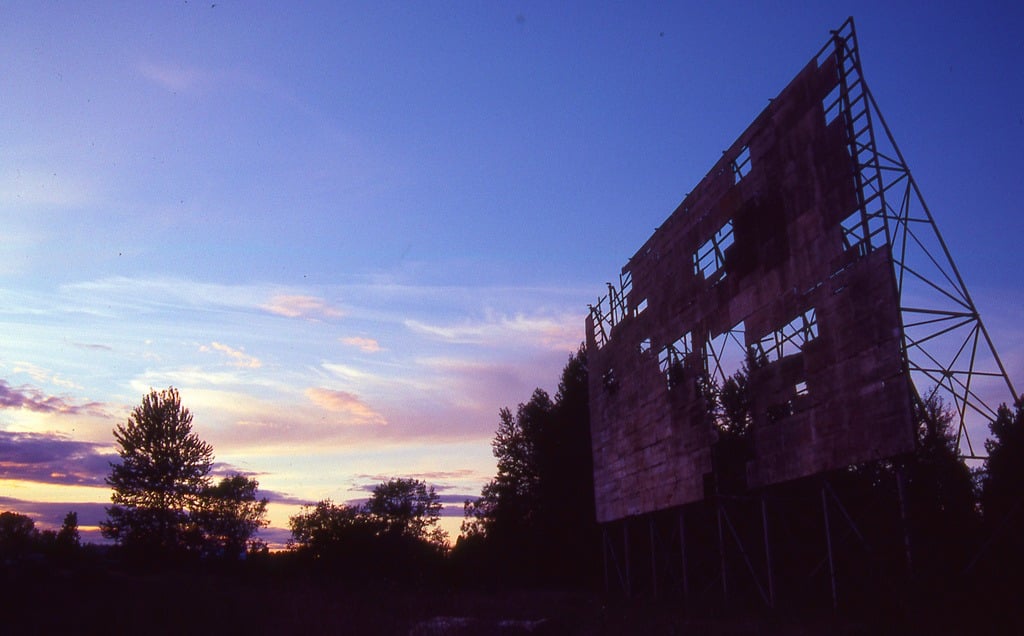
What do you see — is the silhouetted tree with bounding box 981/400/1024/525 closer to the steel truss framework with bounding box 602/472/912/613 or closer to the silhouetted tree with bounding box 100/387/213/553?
the steel truss framework with bounding box 602/472/912/613

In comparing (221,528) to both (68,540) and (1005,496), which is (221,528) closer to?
(68,540)

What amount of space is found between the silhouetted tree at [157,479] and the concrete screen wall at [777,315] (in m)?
27.9

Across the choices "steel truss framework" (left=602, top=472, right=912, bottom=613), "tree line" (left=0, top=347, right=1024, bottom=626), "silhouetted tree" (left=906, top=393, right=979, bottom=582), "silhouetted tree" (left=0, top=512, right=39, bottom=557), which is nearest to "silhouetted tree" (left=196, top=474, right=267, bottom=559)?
"tree line" (left=0, top=347, right=1024, bottom=626)

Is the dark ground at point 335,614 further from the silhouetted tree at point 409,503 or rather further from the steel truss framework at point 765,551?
the silhouetted tree at point 409,503

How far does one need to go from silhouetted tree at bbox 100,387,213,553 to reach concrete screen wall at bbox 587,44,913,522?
27.9 meters

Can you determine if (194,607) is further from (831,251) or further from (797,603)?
(831,251)

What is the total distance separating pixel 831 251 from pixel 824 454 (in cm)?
464

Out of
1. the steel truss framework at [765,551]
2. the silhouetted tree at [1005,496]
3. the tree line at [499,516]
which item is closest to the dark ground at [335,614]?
the steel truss framework at [765,551]

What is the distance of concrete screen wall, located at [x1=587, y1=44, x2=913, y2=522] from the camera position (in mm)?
15781

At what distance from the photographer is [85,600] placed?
2264 cm

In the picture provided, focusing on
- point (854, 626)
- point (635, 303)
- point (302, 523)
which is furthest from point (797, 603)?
point (302, 523)

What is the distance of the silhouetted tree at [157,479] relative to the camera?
41969mm

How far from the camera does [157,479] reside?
43688 mm

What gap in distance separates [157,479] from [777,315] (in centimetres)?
3822
